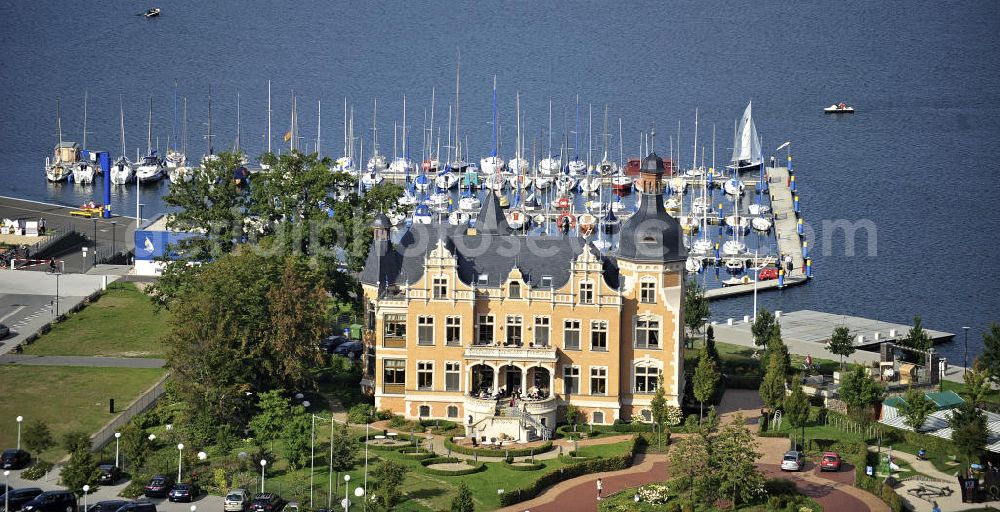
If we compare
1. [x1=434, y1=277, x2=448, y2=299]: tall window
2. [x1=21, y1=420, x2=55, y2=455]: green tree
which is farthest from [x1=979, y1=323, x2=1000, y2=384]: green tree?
[x1=21, y1=420, x2=55, y2=455]: green tree

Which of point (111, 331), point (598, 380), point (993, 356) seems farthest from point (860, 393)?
point (111, 331)

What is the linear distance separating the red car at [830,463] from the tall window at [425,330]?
2800 cm

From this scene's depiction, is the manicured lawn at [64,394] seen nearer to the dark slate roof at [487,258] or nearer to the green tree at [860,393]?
the dark slate roof at [487,258]

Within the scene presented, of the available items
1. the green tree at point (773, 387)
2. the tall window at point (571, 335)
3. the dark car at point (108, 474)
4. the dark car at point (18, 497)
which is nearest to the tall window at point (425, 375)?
the tall window at point (571, 335)

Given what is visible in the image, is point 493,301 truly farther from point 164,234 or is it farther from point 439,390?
point 164,234

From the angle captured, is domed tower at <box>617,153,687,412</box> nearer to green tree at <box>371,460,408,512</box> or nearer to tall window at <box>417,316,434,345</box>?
tall window at <box>417,316,434,345</box>

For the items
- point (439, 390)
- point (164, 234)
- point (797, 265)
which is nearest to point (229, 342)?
point (439, 390)

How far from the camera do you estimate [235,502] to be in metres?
99.2

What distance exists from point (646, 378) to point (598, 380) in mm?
3347

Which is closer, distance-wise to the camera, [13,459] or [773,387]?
[13,459]

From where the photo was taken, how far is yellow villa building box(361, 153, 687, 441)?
11794cm

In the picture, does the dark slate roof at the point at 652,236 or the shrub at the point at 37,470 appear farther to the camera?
the dark slate roof at the point at 652,236

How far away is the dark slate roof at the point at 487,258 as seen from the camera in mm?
119625

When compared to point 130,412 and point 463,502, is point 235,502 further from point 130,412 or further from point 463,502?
point 130,412
